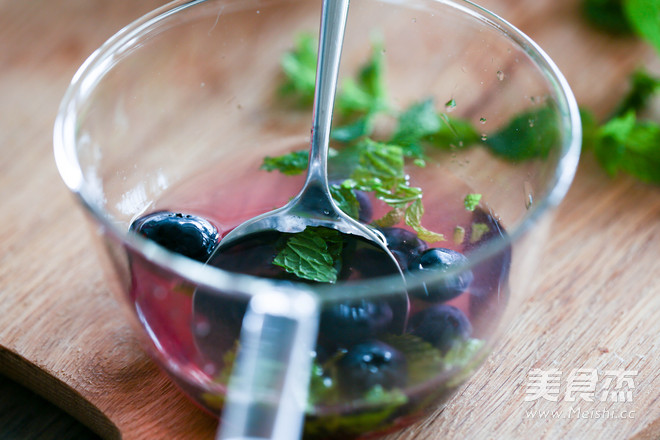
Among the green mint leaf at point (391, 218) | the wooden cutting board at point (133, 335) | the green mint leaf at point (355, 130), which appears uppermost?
the green mint leaf at point (355, 130)

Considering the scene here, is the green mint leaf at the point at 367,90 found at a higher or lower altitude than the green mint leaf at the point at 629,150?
higher

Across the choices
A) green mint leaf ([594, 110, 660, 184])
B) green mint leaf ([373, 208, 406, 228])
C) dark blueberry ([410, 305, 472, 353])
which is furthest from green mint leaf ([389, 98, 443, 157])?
dark blueberry ([410, 305, 472, 353])

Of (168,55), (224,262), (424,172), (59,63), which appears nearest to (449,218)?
(424,172)

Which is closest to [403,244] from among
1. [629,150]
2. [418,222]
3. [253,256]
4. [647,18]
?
[418,222]

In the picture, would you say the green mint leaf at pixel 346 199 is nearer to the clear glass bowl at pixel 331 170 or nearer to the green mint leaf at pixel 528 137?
the clear glass bowl at pixel 331 170

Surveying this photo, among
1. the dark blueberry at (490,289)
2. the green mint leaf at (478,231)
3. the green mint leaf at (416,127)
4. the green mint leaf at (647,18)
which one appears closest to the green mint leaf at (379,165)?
the green mint leaf at (416,127)

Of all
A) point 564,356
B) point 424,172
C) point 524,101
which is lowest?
point 564,356

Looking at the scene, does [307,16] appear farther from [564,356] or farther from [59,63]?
[564,356]

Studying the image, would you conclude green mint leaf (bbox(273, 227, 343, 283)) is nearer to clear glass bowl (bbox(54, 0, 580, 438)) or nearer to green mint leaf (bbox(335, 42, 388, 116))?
clear glass bowl (bbox(54, 0, 580, 438))

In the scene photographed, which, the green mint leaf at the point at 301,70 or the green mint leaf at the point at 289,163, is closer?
the green mint leaf at the point at 289,163
